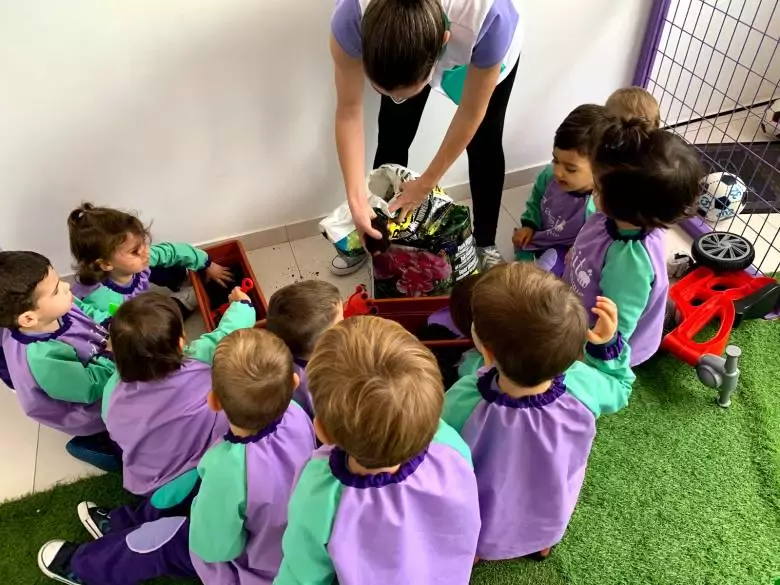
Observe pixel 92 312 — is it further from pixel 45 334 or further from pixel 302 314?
pixel 302 314

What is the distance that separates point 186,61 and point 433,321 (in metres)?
0.97

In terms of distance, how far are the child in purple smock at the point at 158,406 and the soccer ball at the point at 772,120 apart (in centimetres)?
219

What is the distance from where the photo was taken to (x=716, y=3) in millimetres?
2322

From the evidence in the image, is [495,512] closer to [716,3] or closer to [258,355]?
[258,355]

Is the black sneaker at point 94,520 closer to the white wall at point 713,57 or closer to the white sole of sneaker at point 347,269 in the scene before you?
the white sole of sneaker at point 347,269

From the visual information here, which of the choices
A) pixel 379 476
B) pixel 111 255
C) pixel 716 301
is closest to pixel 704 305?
pixel 716 301

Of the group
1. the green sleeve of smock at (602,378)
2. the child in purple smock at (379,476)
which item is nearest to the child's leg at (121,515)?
the child in purple smock at (379,476)

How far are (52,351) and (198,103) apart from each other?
800mm

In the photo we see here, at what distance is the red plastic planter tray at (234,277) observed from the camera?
1.98 meters

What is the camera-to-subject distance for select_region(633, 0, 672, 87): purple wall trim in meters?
2.21

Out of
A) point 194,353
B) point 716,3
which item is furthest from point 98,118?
point 716,3

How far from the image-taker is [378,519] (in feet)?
3.21

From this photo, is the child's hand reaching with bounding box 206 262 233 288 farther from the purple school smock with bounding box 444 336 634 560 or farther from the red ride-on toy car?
the red ride-on toy car

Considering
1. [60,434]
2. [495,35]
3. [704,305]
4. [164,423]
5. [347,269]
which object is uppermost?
[495,35]
